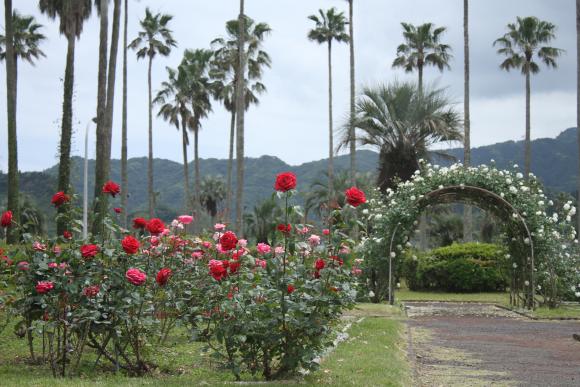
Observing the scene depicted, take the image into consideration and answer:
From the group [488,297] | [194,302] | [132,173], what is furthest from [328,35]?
[132,173]

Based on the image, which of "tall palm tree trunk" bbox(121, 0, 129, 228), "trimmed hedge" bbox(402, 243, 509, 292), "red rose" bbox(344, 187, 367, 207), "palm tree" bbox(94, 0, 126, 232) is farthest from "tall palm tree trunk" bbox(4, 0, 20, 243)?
"red rose" bbox(344, 187, 367, 207)

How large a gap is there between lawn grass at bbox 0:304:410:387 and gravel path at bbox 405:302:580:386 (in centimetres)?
44

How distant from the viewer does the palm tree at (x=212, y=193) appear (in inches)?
2571

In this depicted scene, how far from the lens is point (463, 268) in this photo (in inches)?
899

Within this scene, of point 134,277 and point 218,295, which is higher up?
point 134,277

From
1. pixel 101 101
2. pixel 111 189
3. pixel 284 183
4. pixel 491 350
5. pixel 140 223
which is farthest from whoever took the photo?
pixel 101 101

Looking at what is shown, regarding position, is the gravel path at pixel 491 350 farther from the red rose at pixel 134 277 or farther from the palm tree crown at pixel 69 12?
the palm tree crown at pixel 69 12

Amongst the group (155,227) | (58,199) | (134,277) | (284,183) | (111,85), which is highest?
(111,85)

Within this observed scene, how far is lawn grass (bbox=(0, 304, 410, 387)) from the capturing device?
18.1 ft

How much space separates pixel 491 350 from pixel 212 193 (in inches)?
2247

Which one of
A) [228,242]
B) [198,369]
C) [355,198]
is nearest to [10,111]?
[198,369]

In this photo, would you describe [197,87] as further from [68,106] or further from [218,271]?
[218,271]

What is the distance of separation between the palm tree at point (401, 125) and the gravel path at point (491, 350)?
6.25 m

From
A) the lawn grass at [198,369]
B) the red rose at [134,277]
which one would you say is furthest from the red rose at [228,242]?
the lawn grass at [198,369]
